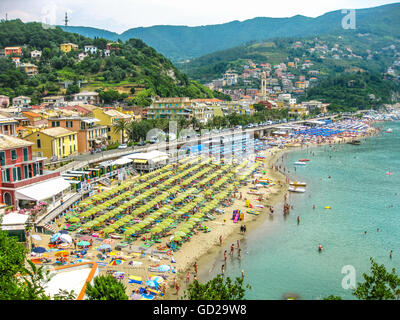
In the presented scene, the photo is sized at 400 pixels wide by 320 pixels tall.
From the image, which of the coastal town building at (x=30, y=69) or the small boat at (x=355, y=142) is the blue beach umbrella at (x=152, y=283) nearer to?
the small boat at (x=355, y=142)

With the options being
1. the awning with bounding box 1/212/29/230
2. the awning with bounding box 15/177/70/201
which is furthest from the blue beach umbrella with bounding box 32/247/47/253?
the awning with bounding box 15/177/70/201

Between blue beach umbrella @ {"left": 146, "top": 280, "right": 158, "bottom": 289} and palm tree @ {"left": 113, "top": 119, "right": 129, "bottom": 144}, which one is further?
palm tree @ {"left": 113, "top": 119, "right": 129, "bottom": 144}

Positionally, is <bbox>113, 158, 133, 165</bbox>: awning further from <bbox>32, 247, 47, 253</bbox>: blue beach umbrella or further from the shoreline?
<bbox>32, 247, 47, 253</bbox>: blue beach umbrella

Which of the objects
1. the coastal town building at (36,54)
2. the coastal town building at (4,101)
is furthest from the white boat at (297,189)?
the coastal town building at (36,54)

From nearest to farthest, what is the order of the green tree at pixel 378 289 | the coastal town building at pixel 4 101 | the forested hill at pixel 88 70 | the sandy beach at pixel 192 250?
the green tree at pixel 378 289 < the sandy beach at pixel 192 250 < the coastal town building at pixel 4 101 < the forested hill at pixel 88 70

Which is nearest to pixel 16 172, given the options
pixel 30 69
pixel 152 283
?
pixel 152 283

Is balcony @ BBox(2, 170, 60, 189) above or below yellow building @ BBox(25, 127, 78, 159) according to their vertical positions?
below

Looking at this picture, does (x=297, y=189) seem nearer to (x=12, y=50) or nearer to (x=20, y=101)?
(x=20, y=101)
